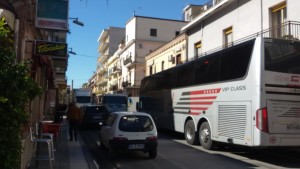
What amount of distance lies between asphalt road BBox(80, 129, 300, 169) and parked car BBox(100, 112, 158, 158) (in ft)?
1.53

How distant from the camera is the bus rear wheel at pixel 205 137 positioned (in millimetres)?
14102

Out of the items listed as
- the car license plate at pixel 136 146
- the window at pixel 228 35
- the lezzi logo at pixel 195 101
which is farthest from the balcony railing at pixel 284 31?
the car license plate at pixel 136 146

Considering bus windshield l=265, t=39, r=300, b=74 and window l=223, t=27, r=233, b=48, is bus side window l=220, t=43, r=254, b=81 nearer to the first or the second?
bus windshield l=265, t=39, r=300, b=74

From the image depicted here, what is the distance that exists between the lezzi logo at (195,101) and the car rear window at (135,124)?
316cm

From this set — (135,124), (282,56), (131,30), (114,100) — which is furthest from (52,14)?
(131,30)

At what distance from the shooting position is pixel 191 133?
52.2ft

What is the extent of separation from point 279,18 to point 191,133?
7.31 meters

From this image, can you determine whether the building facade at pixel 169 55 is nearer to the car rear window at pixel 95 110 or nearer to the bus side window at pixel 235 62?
the car rear window at pixel 95 110

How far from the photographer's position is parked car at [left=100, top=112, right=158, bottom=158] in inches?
448

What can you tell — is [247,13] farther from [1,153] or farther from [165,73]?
[1,153]

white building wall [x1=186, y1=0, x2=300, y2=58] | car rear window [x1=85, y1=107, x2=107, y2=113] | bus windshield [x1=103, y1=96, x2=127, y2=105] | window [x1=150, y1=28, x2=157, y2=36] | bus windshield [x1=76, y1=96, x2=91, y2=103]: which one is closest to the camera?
white building wall [x1=186, y1=0, x2=300, y2=58]

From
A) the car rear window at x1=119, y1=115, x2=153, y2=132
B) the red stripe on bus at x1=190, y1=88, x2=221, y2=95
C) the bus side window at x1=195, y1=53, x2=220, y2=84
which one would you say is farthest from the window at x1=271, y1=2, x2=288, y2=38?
the car rear window at x1=119, y1=115, x2=153, y2=132

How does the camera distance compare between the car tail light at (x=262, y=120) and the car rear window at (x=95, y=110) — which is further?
→ the car rear window at (x=95, y=110)

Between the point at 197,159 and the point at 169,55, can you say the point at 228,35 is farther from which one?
the point at 169,55
